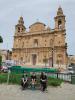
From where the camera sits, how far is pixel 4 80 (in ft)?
57.5

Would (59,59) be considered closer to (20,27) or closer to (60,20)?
(60,20)

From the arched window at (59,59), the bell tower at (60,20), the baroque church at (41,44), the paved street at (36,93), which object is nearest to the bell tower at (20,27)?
the baroque church at (41,44)

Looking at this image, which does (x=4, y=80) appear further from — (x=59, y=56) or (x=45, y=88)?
(x=59, y=56)

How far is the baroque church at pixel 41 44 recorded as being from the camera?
54.2 metres

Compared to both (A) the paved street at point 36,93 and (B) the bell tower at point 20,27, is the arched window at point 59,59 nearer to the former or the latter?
(B) the bell tower at point 20,27

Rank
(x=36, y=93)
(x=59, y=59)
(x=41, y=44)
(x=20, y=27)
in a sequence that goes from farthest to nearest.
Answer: (x=20, y=27)
(x=41, y=44)
(x=59, y=59)
(x=36, y=93)

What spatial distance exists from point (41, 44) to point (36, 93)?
4355 centimetres

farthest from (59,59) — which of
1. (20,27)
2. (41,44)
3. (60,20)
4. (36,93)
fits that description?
(36,93)

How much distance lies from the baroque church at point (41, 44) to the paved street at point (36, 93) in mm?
36942

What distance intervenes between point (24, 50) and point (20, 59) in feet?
8.81

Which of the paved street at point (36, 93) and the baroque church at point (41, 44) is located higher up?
the baroque church at point (41, 44)

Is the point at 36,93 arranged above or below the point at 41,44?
below

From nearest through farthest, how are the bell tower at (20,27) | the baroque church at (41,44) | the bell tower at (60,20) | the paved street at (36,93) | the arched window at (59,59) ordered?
the paved street at (36,93)
the arched window at (59,59)
the baroque church at (41,44)
the bell tower at (60,20)
the bell tower at (20,27)

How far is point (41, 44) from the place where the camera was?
58.0m
